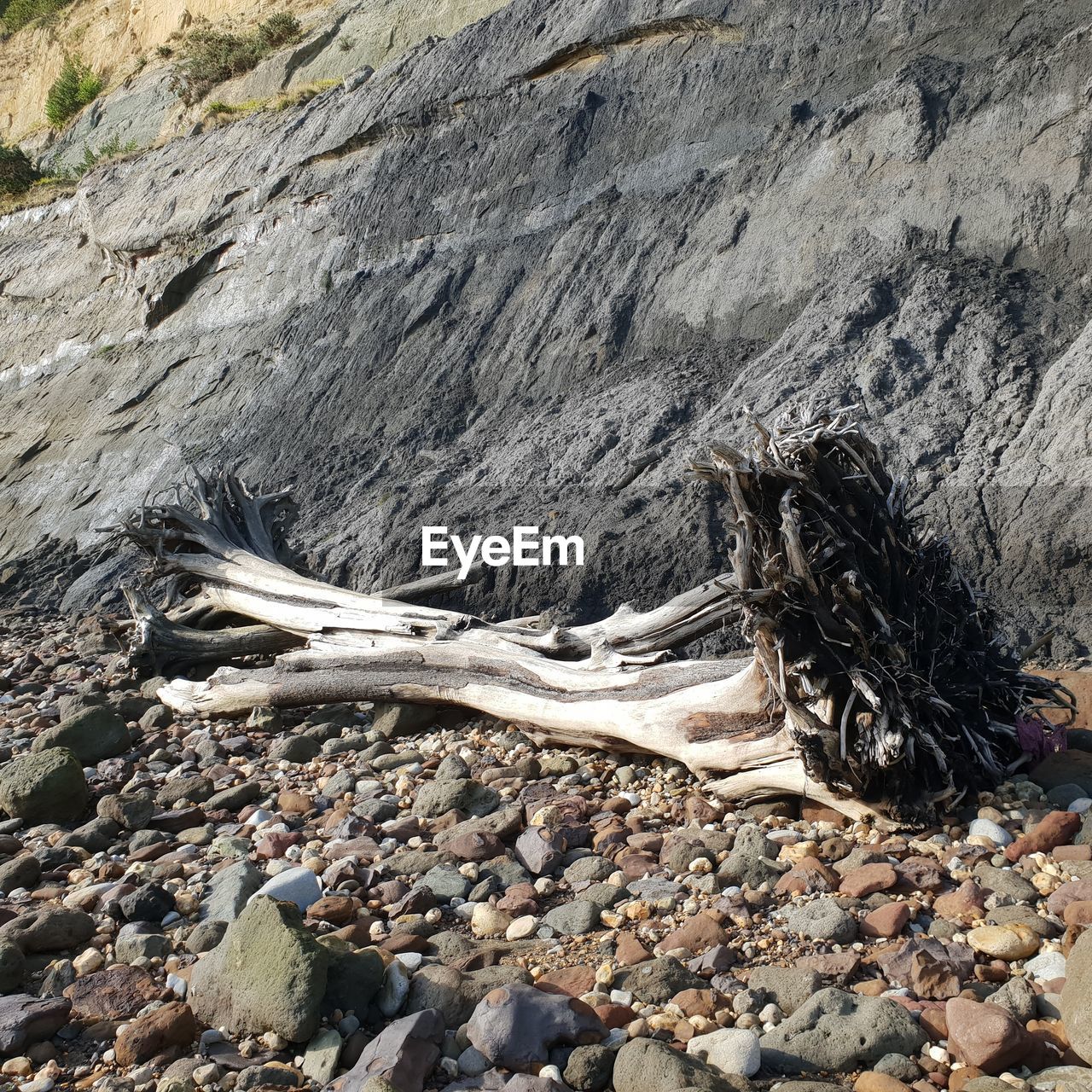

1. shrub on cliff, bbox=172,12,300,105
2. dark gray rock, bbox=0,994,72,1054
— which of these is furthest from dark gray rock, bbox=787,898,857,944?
shrub on cliff, bbox=172,12,300,105

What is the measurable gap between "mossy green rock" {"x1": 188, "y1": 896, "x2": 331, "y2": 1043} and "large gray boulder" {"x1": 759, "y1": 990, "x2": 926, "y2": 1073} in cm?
112

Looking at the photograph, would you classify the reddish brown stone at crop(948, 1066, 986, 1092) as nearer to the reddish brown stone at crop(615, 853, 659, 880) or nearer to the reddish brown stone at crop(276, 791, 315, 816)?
the reddish brown stone at crop(615, 853, 659, 880)

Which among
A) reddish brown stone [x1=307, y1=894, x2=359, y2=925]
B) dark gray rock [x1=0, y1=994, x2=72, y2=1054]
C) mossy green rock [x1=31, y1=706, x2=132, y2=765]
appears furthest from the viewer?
mossy green rock [x1=31, y1=706, x2=132, y2=765]

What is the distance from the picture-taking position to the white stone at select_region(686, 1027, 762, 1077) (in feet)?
7.30

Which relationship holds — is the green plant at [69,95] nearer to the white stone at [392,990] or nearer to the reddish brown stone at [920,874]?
the white stone at [392,990]

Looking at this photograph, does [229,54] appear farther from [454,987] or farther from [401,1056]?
A: [401,1056]

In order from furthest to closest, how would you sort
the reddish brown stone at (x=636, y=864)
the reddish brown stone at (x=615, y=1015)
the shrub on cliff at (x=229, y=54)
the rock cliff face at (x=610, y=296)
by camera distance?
1. the shrub on cliff at (x=229, y=54)
2. the rock cliff face at (x=610, y=296)
3. the reddish brown stone at (x=636, y=864)
4. the reddish brown stone at (x=615, y=1015)

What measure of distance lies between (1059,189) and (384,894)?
7526 millimetres

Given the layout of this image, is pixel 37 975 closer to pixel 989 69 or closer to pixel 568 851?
pixel 568 851

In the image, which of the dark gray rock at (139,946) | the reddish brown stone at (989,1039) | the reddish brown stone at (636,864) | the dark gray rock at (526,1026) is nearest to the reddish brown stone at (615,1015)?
the dark gray rock at (526,1026)

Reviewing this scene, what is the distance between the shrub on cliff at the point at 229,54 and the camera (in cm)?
1838

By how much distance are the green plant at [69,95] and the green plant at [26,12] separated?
20.0 ft

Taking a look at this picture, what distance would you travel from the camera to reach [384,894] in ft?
10.9

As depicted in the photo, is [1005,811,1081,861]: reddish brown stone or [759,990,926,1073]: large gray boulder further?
[1005,811,1081,861]: reddish brown stone
